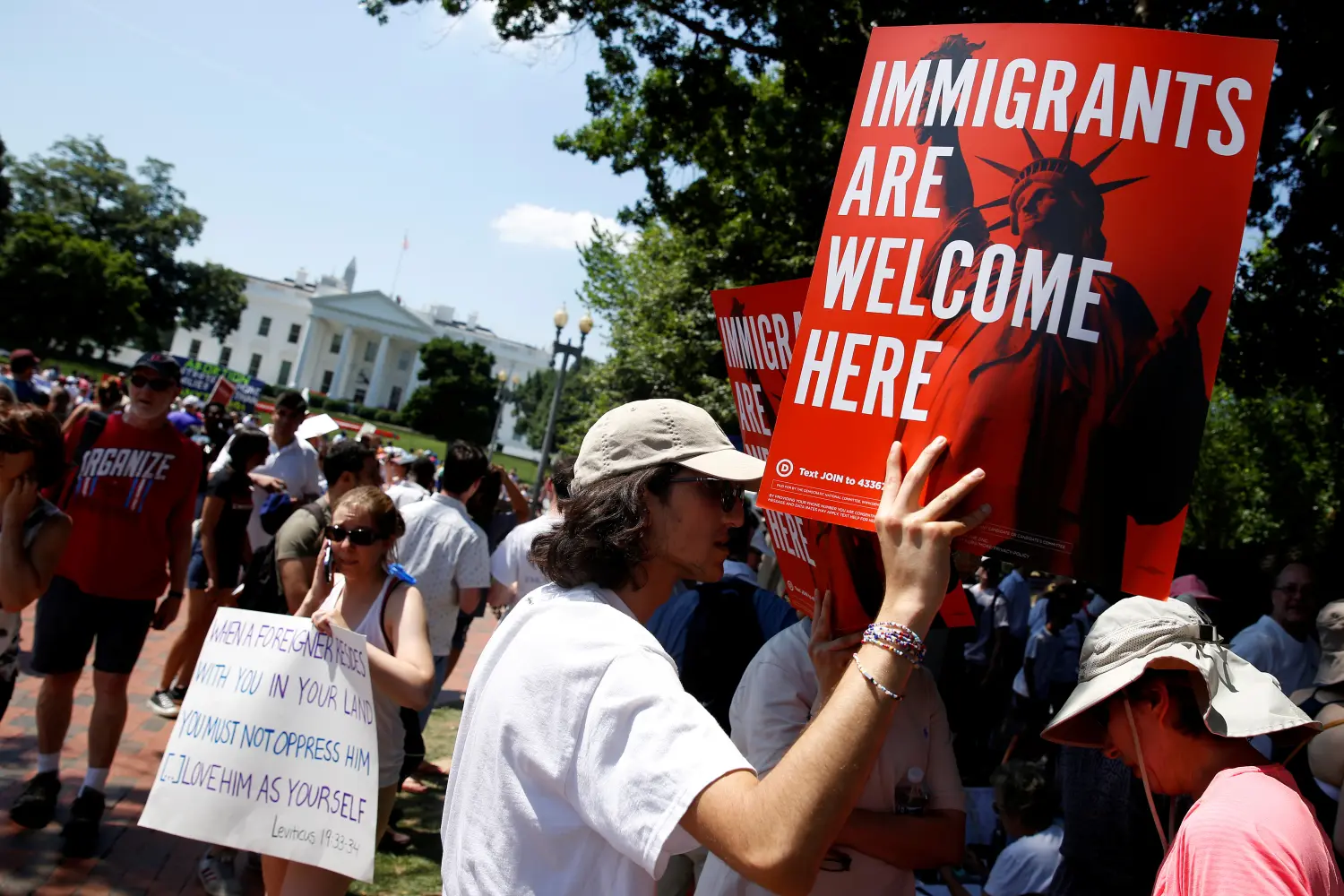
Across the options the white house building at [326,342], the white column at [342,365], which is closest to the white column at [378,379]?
the white house building at [326,342]

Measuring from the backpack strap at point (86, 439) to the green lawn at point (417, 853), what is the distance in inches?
97.1

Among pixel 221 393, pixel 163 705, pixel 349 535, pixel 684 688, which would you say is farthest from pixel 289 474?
pixel 221 393

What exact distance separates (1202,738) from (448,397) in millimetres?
85391

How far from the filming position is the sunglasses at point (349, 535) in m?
3.64

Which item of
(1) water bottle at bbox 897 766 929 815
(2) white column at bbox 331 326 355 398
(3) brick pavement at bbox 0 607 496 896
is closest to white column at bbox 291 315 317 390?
(2) white column at bbox 331 326 355 398

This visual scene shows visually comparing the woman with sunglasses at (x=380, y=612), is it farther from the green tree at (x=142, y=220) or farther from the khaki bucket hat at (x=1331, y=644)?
the green tree at (x=142, y=220)

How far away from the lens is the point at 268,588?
483 cm

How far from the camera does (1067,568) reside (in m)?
1.61

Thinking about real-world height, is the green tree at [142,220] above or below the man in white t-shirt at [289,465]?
above

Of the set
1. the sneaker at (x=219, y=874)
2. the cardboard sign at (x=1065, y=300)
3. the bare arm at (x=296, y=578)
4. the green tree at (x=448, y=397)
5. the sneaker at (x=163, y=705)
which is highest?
the green tree at (x=448, y=397)

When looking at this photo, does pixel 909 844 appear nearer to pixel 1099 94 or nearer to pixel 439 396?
pixel 1099 94

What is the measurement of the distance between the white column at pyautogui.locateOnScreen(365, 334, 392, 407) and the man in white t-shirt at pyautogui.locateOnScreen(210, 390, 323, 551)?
111m

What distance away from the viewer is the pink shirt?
5.18ft

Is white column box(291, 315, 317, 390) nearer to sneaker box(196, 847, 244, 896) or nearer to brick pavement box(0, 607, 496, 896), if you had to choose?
brick pavement box(0, 607, 496, 896)
